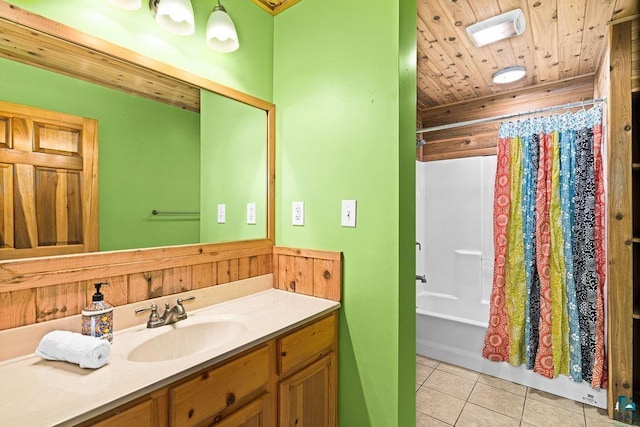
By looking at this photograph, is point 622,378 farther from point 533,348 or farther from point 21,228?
point 21,228

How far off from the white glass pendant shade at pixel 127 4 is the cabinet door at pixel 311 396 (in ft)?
5.03

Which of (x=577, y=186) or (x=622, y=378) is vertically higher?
(x=577, y=186)

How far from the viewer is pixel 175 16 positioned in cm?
127

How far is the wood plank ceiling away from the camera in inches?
73.5

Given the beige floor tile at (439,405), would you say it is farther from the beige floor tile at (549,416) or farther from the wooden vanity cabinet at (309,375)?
the wooden vanity cabinet at (309,375)

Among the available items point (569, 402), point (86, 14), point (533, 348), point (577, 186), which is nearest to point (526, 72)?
point (577, 186)

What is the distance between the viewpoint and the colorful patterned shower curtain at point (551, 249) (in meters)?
2.17

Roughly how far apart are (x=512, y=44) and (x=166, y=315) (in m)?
2.74

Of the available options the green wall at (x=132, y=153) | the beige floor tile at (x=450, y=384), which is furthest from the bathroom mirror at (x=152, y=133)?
the beige floor tile at (x=450, y=384)

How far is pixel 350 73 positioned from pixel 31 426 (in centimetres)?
163

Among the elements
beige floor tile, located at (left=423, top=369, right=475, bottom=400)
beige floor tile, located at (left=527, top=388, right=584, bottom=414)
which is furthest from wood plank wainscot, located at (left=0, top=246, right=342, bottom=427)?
beige floor tile, located at (left=527, top=388, right=584, bottom=414)

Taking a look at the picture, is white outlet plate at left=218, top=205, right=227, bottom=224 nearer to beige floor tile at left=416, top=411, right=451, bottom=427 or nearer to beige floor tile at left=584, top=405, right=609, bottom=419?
beige floor tile at left=416, top=411, right=451, bottom=427

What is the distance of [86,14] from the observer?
3.78ft

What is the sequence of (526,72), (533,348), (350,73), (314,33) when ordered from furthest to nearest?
1. (526,72)
2. (533,348)
3. (314,33)
4. (350,73)
